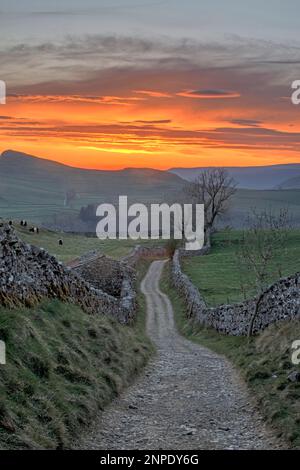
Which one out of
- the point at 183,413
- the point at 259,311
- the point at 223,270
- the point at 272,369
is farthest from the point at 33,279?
the point at 223,270

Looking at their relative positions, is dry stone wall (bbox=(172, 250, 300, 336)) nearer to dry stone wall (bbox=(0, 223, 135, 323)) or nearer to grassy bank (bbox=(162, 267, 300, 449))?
grassy bank (bbox=(162, 267, 300, 449))

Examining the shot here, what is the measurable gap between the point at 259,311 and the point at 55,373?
15851 millimetres

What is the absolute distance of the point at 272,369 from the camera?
19125 mm

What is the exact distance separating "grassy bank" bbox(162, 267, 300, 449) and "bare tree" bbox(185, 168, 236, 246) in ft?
237

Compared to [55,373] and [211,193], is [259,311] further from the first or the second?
[211,193]

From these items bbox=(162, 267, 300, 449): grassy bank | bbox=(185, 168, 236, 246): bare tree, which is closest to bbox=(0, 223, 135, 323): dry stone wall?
bbox=(162, 267, 300, 449): grassy bank

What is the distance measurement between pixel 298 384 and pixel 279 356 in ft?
13.2

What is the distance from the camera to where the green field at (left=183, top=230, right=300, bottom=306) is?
4750 centimetres

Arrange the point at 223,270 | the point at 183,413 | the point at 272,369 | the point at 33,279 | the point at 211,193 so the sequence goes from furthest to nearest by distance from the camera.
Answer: the point at 211,193
the point at 223,270
the point at 33,279
the point at 272,369
the point at 183,413

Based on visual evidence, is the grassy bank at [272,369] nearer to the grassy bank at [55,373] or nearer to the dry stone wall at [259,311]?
the dry stone wall at [259,311]

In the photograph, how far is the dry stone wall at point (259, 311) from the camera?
959 inches
